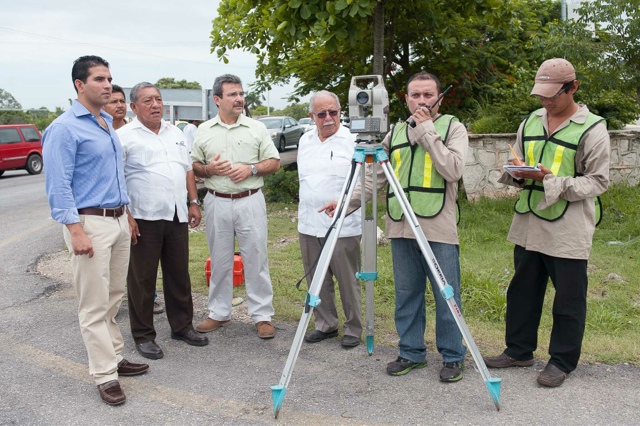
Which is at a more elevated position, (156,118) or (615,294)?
(156,118)

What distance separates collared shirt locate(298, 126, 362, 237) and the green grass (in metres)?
0.90

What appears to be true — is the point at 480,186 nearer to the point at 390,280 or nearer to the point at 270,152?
the point at 390,280

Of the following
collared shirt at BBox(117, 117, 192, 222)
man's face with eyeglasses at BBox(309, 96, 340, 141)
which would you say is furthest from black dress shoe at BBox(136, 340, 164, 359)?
man's face with eyeglasses at BBox(309, 96, 340, 141)

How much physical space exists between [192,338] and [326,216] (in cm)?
136

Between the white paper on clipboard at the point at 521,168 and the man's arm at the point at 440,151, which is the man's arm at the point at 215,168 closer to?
the man's arm at the point at 440,151

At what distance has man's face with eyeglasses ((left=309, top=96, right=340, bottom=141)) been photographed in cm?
481

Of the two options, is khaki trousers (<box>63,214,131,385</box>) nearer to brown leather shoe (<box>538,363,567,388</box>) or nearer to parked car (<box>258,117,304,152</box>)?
brown leather shoe (<box>538,363,567,388</box>)

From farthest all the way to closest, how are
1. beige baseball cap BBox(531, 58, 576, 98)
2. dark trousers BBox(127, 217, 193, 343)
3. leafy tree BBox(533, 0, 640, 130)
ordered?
leafy tree BBox(533, 0, 640, 130) < dark trousers BBox(127, 217, 193, 343) < beige baseball cap BBox(531, 58, 576, 98)

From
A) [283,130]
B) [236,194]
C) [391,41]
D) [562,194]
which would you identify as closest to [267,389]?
[236,194]

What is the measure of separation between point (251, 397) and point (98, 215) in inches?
56.9

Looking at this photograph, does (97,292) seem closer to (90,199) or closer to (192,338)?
(90,199)

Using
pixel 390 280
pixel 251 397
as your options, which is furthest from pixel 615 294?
pixel 251 397

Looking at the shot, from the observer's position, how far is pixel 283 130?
80.4 ft

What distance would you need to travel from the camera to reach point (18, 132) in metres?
20.8
